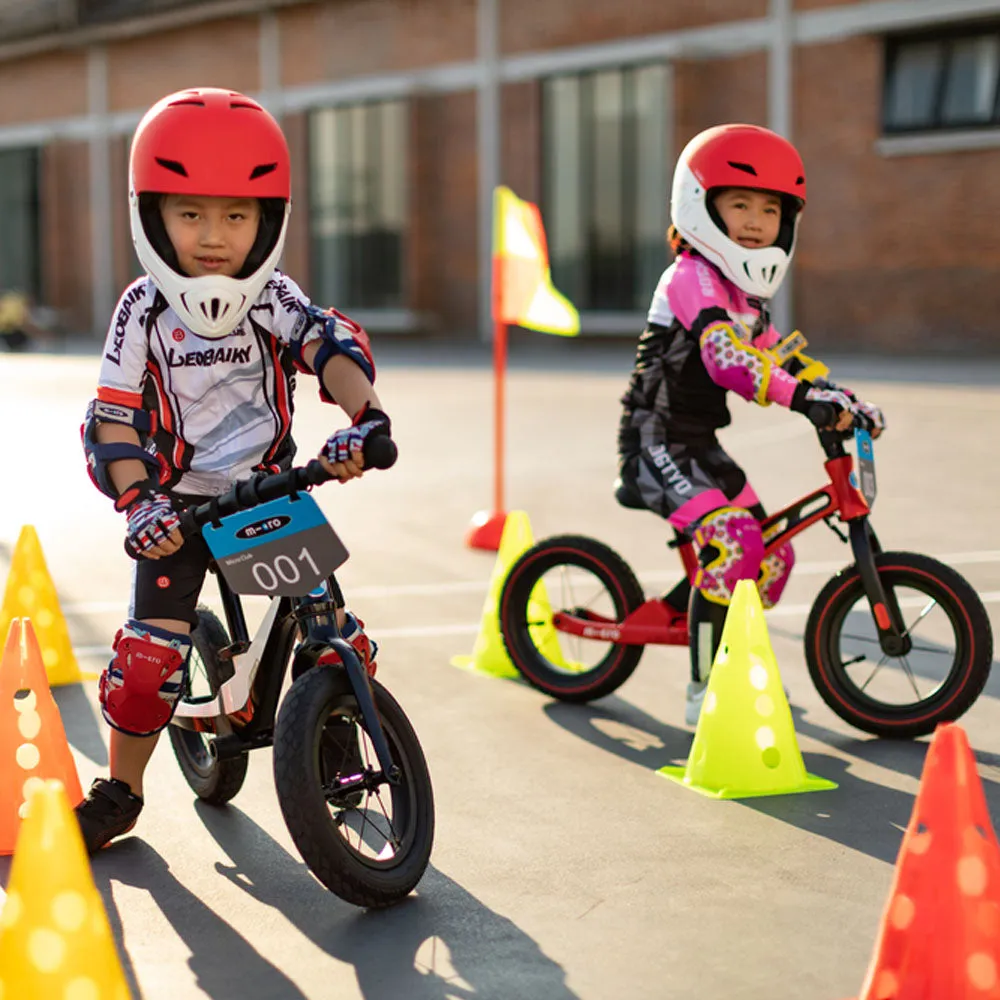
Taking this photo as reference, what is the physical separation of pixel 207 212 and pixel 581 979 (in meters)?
2.10

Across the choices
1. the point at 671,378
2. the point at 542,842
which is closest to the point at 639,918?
the point at 542,842

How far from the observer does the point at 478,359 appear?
30016 millimetres

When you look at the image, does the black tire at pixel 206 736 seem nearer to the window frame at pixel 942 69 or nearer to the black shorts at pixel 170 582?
the black shorts at pixel 170 582

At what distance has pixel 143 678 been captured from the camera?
14.3 feet

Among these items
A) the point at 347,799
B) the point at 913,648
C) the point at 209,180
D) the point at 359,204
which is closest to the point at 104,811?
the point at 347,799

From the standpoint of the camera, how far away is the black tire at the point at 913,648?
17.9 feet

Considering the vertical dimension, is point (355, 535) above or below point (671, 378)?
below

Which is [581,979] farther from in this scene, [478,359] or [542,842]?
[478,359]

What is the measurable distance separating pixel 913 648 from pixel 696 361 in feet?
4.21

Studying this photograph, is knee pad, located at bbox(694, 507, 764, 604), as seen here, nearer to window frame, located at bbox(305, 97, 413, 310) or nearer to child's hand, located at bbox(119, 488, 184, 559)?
child's hand, located at bbox(119, 488, 184, 559)

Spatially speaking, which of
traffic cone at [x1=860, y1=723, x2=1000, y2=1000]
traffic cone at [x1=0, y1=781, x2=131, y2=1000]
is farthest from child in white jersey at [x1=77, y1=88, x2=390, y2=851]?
traffic cone at [x1=860, y1=723, x2=1000, y2=1000]

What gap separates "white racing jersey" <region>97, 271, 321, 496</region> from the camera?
434cm

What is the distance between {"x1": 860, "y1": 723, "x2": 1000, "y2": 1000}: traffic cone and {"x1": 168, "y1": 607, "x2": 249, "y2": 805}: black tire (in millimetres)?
2003

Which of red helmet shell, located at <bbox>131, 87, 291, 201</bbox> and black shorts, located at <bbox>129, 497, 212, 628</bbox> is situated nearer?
red helmet shell, located at <bbox>131, 87, 291, 201</bbox>
